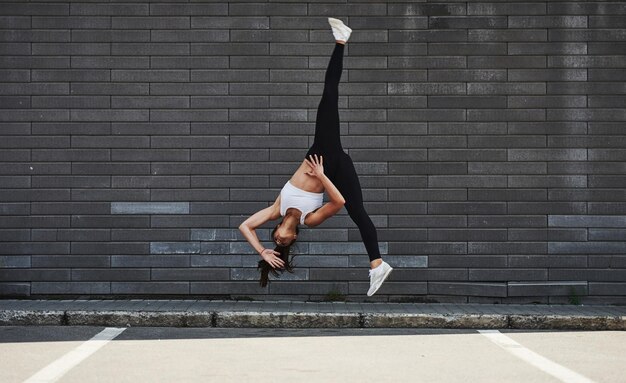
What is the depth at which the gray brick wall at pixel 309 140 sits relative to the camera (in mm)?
12820

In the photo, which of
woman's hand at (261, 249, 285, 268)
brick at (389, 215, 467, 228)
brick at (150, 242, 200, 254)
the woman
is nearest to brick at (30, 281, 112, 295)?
brick at (150, 242, 200, 254)

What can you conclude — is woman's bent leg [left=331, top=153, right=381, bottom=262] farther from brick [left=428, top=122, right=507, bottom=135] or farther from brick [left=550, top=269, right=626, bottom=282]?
brick [left=550, top=269, right=626, bottom=282]

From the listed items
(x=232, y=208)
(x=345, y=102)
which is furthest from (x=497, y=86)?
(x=232, y=208)

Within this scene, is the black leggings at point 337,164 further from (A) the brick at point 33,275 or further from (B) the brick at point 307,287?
(A) the brick at point 33,275

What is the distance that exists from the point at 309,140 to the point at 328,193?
2.45 m

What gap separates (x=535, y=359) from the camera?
8805mm

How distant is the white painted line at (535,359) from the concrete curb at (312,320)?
0.40 meters

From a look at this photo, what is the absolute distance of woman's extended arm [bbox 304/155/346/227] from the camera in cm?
1044

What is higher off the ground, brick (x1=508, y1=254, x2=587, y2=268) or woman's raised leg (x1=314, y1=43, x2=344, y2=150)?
woman's raised leg (x1=314, y1=43, x2=344, y2=150)

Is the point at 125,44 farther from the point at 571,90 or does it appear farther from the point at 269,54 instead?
the point at 571,90

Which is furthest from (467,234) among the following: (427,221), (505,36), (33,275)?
(33,275)

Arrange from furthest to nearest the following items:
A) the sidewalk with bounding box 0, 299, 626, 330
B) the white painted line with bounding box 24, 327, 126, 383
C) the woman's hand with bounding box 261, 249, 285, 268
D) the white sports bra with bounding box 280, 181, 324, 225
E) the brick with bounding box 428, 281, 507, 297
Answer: the brick with bounding box 428, 281, 507, 297 < the sidewalk with bounding box 0, 299, 626, 330 < the white sports bra with bounding box 280, 181, 324, 225 < the woman's hand with bounding box 261, 249, 285, 268 < the white painted line with bounding box 24, 327, 126, 383

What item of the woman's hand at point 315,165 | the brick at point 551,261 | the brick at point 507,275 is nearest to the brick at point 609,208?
the brick at point 551,261

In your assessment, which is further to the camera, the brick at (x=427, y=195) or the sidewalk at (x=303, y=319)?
the brick at (x=427, y=195)
